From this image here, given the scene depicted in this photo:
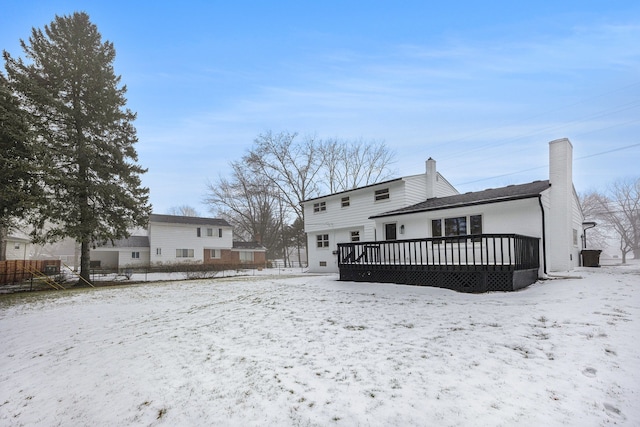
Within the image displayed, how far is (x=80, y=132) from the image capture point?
65.7 ft

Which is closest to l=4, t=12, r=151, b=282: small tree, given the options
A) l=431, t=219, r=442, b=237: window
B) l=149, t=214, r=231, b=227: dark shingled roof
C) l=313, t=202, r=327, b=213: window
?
l=313, t=202, r=327, b=213: window

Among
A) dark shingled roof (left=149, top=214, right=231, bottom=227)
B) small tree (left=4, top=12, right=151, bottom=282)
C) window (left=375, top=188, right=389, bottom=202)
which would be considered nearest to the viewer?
small tree (left=4, top=12, right=151, bottom=282)

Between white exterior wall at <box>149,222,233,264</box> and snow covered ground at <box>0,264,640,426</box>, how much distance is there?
31131 mm

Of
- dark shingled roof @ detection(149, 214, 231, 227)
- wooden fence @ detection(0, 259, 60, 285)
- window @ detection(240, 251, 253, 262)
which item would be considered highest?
dark shingled roof @ detection(149, 214, 231, 227)

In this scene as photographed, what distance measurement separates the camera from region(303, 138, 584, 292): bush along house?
1026 centimetres

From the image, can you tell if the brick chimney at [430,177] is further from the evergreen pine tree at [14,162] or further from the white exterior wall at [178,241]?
the white exterior wall at [178,241]

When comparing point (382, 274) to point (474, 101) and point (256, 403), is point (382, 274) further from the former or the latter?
point (474, 101)

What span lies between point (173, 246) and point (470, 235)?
117 feet

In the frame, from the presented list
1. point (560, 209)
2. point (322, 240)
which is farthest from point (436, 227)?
point (322, 240)

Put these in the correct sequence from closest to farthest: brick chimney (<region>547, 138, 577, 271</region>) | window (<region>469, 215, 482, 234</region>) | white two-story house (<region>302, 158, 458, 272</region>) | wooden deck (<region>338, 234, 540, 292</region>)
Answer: wooden deck (<region>338, 234, 540, 292</region>) → brick chimney (<region>547, 138, 577, 271</region>) → window (<region>469, 215, 482, 234</region>) → white two-story house (<region>302, 158, 458, 272</region>)

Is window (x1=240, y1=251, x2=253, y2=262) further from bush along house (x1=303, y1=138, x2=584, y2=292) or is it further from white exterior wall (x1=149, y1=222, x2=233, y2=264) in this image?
bush along house (x1=303, y1=138, x2=584, y2=292)

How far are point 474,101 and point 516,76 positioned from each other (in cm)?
845

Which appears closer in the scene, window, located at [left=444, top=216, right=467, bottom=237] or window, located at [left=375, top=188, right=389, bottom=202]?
window, located at [left=444, top=216, right=467, bottom=237]

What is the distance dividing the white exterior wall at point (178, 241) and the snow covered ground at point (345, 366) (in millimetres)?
31131
